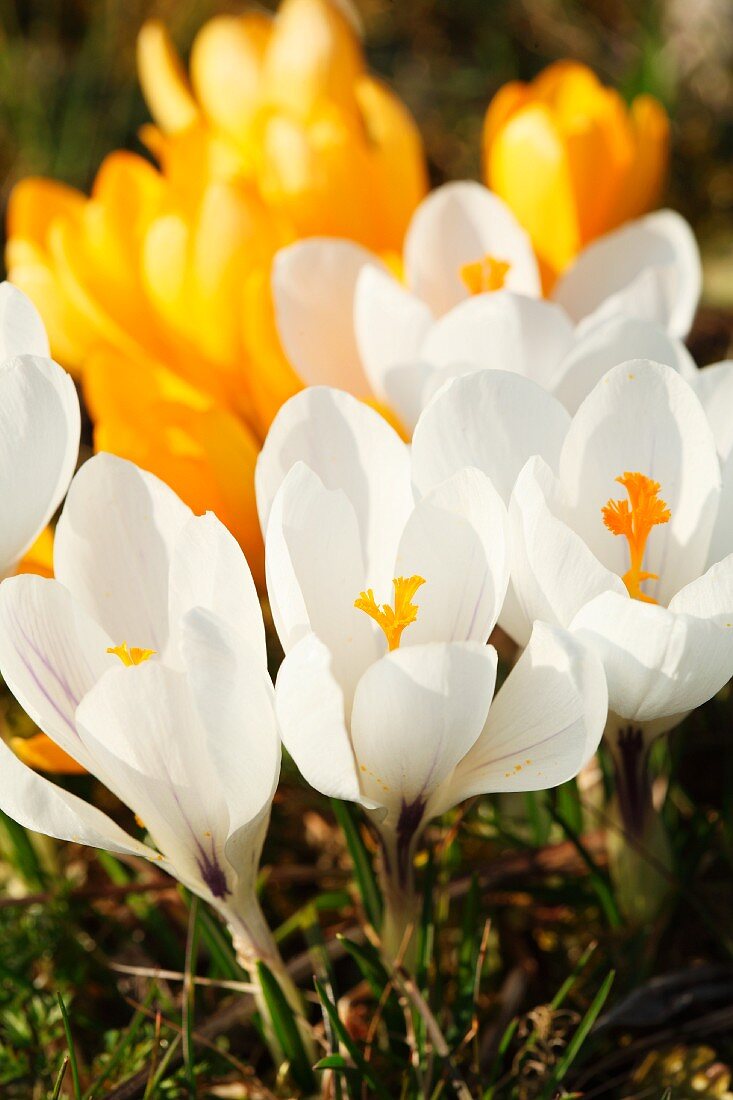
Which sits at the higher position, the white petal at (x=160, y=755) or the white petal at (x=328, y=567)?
the white petal at (x=328, y=567)

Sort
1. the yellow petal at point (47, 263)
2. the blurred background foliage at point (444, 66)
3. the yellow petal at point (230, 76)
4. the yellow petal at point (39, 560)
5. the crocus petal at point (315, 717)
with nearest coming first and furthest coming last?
the crocus petal at point (315, 717), the yellow petal at point (39, 560), the yellow petal at point (47, 263), the yellow petal at point (230, 76), the blurred background foliage at point (444, 66)

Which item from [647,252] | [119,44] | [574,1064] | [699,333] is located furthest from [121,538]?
[119,44]

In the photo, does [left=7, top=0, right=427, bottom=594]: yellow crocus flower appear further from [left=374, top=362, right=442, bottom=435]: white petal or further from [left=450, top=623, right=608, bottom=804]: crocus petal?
[left=450, top=623, right=608, bottom=804]: crocus petal

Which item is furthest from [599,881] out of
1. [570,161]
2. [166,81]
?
[166,81]

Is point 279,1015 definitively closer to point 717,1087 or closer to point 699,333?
point 717,1087

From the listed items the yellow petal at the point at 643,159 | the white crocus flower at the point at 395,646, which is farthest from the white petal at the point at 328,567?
the yellow petal at the point at 643,159

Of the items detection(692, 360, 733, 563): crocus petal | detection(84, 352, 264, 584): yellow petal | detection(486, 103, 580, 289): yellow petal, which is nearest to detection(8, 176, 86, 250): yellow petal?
detection(84, 352, 264, 584): yellow petal

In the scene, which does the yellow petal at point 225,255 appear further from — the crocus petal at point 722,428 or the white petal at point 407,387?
the crocus petal at point 722,428
